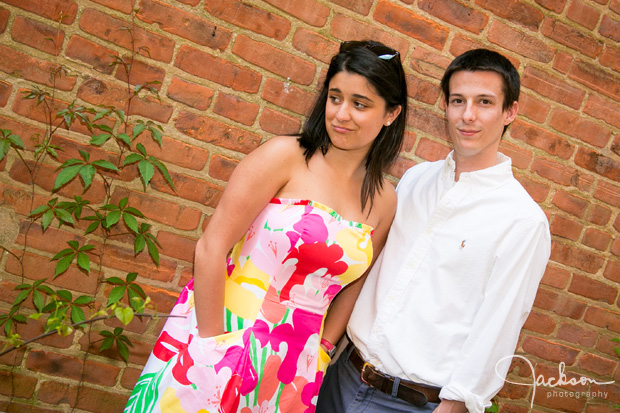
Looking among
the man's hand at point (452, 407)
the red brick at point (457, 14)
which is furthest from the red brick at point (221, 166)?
the man's hand at point (452, 407)

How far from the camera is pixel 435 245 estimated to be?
1554 mm

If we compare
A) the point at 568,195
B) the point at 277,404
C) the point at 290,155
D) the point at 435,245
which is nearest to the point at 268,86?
the point at 290,155

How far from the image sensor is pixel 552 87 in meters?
1.99

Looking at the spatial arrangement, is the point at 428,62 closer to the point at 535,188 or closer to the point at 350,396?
the point at 535,188

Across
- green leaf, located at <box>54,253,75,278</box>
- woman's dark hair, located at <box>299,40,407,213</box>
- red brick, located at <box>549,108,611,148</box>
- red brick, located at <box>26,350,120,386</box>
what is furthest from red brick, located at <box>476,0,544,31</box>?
red brick, located at <box>26,350,120,386</box>

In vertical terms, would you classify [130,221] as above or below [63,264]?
above

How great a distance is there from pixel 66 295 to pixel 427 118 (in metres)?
1.51

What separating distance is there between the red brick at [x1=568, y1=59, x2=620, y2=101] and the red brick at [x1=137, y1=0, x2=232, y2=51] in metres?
1.43

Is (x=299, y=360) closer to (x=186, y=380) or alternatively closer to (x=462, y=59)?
(x=186, y=380)

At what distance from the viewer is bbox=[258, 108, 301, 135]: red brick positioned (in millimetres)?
1800

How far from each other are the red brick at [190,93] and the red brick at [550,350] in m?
1.66

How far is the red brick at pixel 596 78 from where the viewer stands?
2.01 m

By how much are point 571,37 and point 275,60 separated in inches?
48.6

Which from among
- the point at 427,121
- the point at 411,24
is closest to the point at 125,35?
the point at 411,24
